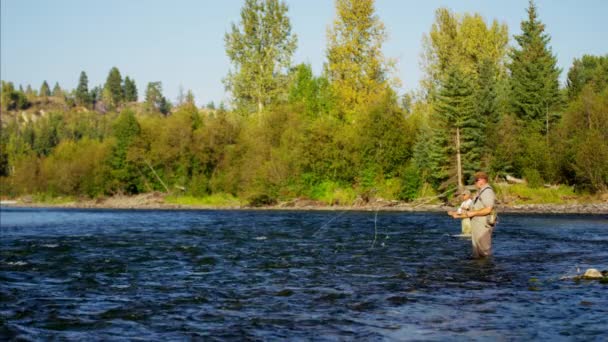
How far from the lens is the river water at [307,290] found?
9789 millimetres

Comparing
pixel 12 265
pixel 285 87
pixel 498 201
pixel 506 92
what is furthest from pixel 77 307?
pixel 285 87

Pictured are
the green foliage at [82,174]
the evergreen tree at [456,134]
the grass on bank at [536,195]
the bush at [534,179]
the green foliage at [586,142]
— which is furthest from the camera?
the green foliage at [82,174]

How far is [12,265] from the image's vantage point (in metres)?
18.7

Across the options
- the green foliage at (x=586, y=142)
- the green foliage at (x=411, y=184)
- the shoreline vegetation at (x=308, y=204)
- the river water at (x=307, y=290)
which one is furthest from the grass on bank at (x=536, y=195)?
the river water at (x=307, y=290)

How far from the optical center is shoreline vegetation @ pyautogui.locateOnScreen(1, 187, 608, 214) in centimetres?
4516

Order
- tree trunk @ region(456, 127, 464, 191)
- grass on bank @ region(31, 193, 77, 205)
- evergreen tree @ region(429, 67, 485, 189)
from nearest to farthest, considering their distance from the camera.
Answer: tree trunk @ region(456, 127, 464, 191)
evergreen tree @ region(429, 67, 485, 189)
grass on bank @ region(31, 193, 77, 205)

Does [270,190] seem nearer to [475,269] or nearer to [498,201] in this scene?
[498,201]

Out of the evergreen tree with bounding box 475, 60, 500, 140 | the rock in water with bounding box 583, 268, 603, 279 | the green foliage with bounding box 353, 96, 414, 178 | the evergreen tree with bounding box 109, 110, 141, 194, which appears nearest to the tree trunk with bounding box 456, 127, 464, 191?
the evergreen tree with bounding box 475, 60, 500, 140

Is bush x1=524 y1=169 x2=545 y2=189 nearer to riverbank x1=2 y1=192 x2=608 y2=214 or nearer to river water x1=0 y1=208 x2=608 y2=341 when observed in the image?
riverbank x1=2 y1=192 x2=608 y2=214

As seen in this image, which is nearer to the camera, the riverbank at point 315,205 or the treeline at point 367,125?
the riverbank at point 315,205

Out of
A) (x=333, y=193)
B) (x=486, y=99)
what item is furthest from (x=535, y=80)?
(x=333, y=193)

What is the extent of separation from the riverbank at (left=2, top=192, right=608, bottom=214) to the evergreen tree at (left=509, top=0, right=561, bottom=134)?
11.1m

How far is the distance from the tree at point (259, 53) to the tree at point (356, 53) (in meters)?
9.84

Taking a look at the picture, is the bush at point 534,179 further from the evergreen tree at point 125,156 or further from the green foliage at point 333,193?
the evergreen tree at point 125,156
